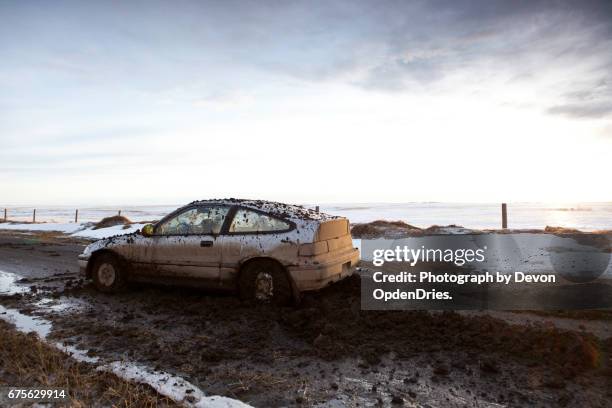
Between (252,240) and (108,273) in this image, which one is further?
(108,273)

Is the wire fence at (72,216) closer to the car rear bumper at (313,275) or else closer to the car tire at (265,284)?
the car tire at (265,284)

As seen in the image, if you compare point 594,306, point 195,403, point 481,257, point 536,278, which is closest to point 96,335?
point 195,403

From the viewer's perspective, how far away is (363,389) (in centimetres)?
378

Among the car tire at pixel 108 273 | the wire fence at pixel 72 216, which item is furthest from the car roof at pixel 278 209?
the wire fence at pixel 72 216

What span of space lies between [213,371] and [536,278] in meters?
6.53

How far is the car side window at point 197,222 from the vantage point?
22.1 ft

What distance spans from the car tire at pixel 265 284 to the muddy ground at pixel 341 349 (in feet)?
0.58

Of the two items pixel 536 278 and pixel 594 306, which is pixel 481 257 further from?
pixel 594 306

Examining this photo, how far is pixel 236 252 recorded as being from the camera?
6.36 meters

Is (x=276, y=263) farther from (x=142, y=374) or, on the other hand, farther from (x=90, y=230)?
(x=90, y=230)

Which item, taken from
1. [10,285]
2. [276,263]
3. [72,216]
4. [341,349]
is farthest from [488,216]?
[72,216]

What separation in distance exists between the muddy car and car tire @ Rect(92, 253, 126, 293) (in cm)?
2

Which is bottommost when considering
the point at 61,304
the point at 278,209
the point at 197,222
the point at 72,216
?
the point at 61,304

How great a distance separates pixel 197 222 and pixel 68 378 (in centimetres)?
329
